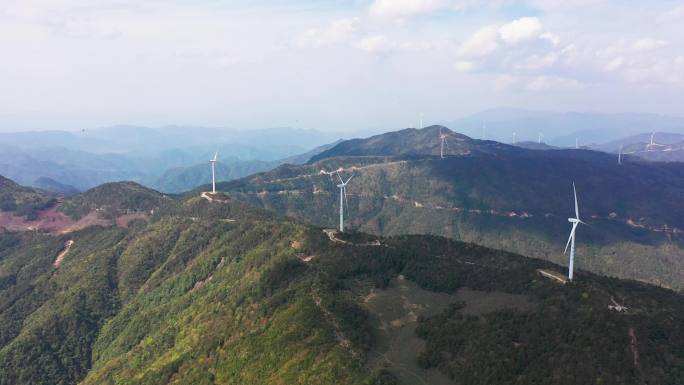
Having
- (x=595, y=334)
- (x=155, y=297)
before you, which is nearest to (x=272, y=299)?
(x=155, y=297)

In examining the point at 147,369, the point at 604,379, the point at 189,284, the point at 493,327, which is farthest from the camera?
Result: the point at 189,284

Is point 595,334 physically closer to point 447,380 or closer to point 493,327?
point 493,327

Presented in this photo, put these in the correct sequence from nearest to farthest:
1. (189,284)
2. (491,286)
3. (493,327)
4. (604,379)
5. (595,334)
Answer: (604,379) → (595,334) → (493,327) → (491,286) → (189,284)

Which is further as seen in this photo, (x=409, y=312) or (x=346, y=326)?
(x=409, y=312)

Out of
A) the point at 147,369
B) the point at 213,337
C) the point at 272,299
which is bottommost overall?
the point at 147,369

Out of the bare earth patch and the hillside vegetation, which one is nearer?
the hillside vegetation

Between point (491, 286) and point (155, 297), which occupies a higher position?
point (491, 286)

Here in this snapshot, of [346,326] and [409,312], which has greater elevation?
[346,326]

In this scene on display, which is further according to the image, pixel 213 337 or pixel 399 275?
pixel 399 275
